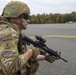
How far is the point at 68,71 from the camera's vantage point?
777 centimetres

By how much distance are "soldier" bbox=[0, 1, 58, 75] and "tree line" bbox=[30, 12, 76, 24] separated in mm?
34351

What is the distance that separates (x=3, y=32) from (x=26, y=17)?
506 mm

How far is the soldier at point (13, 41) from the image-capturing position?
3408mm

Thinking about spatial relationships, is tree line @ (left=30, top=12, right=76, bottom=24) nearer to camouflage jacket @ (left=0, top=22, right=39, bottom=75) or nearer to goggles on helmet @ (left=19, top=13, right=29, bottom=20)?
goggles on helmet @ (left=19, top=13, right=29, bottom=20)

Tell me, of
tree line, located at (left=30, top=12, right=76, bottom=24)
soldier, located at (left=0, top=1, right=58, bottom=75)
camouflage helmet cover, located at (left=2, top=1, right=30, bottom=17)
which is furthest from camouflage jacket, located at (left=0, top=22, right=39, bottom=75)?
tree line, located at (left=30, top=12, right=76, bottom=24)

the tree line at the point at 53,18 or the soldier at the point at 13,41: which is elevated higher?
the soldier at the point at 13,41

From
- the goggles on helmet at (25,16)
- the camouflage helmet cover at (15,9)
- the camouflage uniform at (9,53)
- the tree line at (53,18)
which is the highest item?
the camouflage helmet cover at (15,9)

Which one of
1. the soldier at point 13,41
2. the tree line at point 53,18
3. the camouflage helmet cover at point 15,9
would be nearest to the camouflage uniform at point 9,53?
the soldier at point 13,41

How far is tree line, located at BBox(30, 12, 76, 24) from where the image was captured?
3912 cm

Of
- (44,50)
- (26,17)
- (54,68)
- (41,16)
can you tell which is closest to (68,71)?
(54,68)

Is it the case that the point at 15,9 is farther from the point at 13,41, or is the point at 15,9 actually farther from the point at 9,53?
the point at 9,53

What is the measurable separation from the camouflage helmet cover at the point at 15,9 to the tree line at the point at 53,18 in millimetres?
34331

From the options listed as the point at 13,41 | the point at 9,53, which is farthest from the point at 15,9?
the point at 9,53

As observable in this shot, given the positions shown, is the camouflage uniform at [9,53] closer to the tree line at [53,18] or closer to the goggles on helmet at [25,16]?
the goggles on helmet at [25,16]
